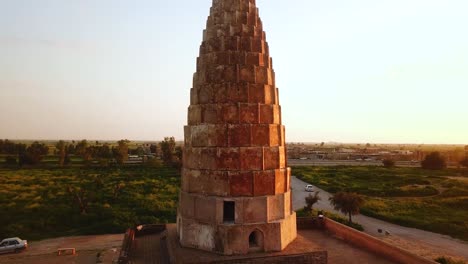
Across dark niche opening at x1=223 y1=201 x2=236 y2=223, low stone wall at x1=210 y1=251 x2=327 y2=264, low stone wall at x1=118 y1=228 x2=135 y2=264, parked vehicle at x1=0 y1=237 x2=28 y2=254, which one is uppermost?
dark niche opening at x1=223 y1=201 x2=236 y2=223

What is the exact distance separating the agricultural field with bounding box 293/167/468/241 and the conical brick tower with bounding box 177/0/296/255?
20394 millimetres

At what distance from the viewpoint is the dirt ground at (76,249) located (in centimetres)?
1945

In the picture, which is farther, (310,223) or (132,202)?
(132,202)

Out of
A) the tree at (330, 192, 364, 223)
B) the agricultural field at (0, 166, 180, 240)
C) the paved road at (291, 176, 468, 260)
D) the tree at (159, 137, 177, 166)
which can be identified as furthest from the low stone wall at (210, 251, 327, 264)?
the tree at (159, 137, 177, 166)

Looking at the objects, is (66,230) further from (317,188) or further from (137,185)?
(317,188)

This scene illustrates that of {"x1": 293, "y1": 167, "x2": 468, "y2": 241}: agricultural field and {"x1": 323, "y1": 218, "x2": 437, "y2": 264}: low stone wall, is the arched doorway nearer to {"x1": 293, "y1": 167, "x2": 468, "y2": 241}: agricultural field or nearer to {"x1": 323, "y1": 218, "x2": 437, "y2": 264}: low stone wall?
{"x1": 323, "y1": 218, "x2": 437, "y2": 264}: low stone wall

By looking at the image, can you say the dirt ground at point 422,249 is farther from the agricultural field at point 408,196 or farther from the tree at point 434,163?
the tree at point 434,163

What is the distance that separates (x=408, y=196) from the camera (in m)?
39.4

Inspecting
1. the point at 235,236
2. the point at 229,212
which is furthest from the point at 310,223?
the point at 235,236

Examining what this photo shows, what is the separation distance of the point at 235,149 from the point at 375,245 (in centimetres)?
657

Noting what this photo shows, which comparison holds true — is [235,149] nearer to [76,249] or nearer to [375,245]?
[375,245]

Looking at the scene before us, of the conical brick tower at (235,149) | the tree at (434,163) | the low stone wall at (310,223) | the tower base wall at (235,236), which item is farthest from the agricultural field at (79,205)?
the tree at (434,163)

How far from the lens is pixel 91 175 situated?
169 ft

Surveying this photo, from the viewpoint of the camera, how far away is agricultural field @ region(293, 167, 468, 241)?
1086 inches
